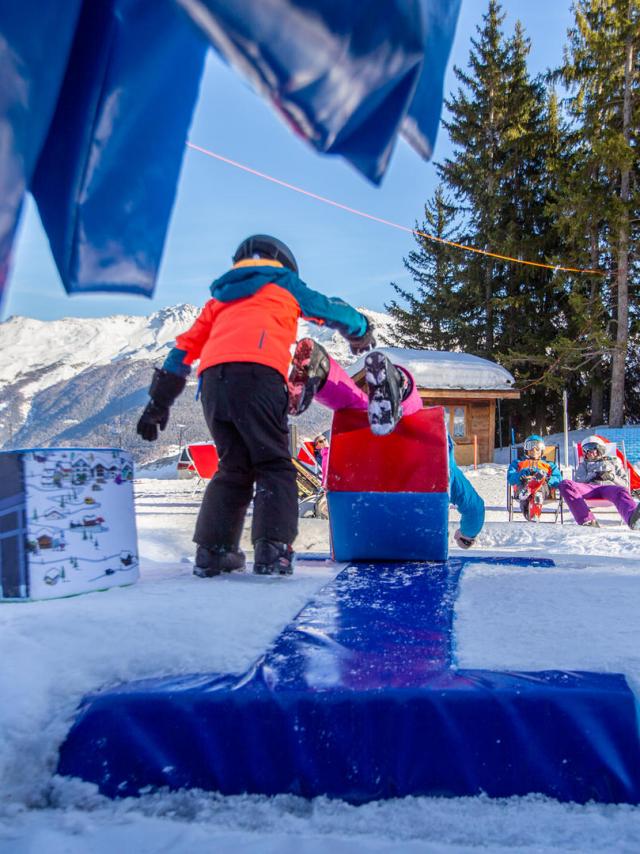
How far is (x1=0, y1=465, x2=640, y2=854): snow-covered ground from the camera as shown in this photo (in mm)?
978

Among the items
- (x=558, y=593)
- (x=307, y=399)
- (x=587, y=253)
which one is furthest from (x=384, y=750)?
(x=587, y=253)

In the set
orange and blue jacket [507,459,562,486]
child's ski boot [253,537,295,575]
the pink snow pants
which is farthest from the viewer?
orange and blue jacket [507,459,562,486]

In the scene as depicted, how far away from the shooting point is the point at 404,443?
2783 mm

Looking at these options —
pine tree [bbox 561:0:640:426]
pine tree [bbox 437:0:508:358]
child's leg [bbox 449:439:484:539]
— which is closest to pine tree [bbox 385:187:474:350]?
pine tree [bbox 437:0:508:358]

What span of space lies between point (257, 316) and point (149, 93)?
103 centimetres

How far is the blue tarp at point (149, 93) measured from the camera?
3.40 feet

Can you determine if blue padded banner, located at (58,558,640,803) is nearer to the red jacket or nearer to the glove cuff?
the red jacket

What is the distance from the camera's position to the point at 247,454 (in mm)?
2461

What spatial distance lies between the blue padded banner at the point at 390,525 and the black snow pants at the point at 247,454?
0.45 meters

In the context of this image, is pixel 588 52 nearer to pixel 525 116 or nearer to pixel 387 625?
pixel 525 116

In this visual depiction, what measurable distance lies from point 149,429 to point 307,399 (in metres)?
0.69

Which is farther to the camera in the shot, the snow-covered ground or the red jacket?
the red jacket

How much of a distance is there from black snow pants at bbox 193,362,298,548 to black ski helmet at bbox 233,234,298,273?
0.57 metres

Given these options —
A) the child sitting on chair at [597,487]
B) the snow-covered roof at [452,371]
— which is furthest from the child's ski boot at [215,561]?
the snow-covered roof at [452,371]
